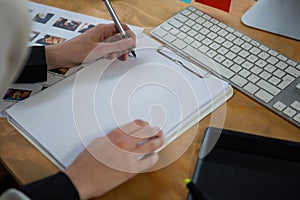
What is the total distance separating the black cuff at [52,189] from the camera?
0.63m

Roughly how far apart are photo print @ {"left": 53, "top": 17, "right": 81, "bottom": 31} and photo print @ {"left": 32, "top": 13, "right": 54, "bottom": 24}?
0.09 ft

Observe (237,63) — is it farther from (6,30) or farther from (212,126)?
(6,30)

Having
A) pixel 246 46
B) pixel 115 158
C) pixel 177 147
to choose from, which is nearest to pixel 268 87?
pixel 246 46

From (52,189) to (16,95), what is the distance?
0.85 ft

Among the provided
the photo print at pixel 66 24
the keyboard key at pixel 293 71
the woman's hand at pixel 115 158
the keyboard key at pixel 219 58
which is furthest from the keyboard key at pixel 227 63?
the photo print at pixel 66 24

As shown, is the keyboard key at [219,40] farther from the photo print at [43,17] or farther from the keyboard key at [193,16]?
the photo print at [43,17]

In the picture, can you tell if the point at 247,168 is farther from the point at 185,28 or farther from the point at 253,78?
the point at 185,28

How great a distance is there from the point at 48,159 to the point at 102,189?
0.12 meters

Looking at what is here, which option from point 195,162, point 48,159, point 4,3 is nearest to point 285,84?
point 195,162

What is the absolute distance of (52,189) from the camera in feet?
2.10

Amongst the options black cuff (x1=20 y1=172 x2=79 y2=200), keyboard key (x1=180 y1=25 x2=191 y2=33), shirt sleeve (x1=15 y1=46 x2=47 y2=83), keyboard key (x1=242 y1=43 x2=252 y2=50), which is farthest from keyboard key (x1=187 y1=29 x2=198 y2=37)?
black cuff (x1=20 y1=172 x2=79 y2=200)

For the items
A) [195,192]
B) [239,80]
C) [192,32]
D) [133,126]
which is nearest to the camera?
[195,192]

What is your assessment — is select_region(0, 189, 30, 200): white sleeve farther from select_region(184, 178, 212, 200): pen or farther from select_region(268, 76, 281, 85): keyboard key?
select_region(268, 76, 281, 85): keyboard key

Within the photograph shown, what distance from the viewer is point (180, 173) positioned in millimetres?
695
